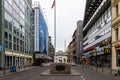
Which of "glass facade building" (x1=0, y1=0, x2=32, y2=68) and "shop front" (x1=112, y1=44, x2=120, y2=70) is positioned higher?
"glass facade building" (x1=0, y1=0, x2=32, y2=68)

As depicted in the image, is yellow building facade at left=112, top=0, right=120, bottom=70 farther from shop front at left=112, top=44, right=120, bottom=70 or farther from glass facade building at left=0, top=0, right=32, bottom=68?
glass facade building at left=0, top=0, right=32, bottom=68

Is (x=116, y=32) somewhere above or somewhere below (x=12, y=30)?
below

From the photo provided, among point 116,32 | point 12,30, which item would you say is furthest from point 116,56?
point 12,30

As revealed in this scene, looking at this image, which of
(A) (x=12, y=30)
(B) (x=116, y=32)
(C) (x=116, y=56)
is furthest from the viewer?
(A) (x=12, y=30)

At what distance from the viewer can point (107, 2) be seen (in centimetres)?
6494

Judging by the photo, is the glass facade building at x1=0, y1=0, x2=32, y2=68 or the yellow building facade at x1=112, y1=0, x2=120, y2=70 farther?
the glass facade building at x1=0, y1=0, x2=32, y2=68

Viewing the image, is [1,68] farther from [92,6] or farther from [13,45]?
[92,6]

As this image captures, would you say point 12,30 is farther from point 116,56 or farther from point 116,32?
point 116,56

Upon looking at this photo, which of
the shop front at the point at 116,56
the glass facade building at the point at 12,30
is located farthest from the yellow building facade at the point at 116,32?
the glass facade building at the point at 12,30

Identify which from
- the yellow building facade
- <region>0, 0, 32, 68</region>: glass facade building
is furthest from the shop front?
<region>0, 0, 32, 68</region>: glass facade building

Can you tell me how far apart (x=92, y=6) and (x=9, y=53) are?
37.2 m

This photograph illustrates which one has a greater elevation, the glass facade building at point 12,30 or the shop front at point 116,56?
the glass facade building at point 12,30

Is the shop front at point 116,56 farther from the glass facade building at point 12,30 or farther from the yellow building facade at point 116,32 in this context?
the glass facade building at point 12,30

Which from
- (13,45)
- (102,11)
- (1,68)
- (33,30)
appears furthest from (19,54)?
(33,30)
